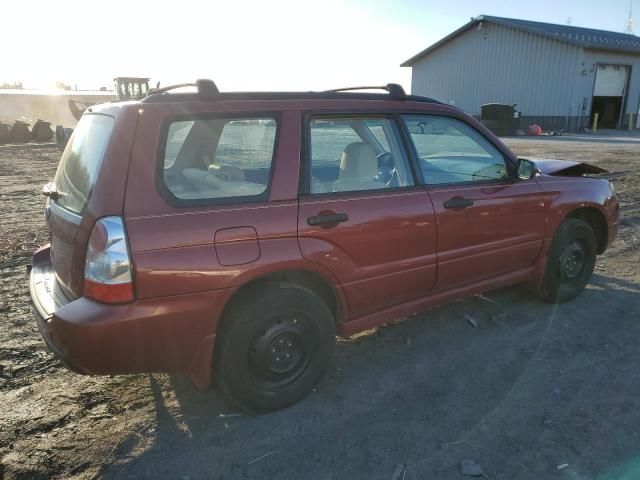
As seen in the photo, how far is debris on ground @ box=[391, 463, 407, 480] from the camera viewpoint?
2400mm

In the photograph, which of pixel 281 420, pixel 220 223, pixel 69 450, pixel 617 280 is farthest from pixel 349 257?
pixel 617 280

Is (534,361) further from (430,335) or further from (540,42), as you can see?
(540,42)

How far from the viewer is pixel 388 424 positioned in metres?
2.80

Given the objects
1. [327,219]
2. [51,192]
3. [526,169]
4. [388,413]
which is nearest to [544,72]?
[526,169]

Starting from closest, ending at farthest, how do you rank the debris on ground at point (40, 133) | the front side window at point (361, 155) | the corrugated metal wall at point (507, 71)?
the front side window at point (361, 155)
the debris on ground at point (40, 133)
the corrugated metal wall at point (507, 71)

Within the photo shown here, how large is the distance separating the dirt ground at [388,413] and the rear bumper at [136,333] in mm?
461

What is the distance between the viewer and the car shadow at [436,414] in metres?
2.48

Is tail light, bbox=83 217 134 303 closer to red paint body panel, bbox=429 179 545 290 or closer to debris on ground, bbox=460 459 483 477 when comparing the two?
debris on ground, bbox=460 459 483 477

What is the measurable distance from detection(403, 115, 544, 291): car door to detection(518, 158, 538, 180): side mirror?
6 cm

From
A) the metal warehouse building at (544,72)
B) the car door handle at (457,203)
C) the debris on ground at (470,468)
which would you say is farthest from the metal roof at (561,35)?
the debris on ground at (470,468)

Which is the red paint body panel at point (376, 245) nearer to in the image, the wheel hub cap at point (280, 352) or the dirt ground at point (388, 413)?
the wheel hub cap at point (280, 352)

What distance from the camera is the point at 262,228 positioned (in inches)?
104

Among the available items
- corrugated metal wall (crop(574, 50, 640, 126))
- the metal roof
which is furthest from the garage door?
the metal roof

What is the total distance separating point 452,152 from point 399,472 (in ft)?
8.16
